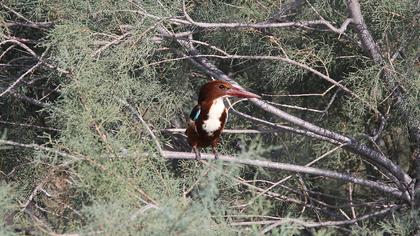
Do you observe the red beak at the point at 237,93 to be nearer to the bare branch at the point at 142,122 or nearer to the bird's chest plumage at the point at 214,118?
the bird's chest plumage at the point at 214,118

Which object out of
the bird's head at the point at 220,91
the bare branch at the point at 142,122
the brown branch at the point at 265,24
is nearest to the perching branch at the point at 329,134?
the bird's head at the point at 220,91

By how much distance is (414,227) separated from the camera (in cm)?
394

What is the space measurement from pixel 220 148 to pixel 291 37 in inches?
32.1

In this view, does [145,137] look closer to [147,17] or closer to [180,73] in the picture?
[147,17]

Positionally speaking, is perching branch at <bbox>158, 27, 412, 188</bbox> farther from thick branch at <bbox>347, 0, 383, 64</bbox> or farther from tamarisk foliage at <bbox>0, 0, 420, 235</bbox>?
thick branch at <bbox>347, 0, 383, 64</bbox>

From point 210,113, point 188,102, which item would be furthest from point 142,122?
point 188,102

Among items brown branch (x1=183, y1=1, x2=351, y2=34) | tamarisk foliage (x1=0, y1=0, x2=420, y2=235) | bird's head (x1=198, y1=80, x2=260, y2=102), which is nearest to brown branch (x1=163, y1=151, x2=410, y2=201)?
tamarisk foliage (x1=0, y1=0, x2=420, y2=235)

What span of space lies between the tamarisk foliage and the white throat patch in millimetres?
174

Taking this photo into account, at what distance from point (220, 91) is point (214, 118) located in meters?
0.16

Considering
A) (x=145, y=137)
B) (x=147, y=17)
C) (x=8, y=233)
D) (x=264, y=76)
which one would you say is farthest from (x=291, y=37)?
(x=8, y=233)

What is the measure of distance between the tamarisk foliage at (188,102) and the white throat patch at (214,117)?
0.17 m

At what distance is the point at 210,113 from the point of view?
436 centimetres

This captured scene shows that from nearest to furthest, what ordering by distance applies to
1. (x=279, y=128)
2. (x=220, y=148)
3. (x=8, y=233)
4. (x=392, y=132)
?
(x=8, y=233), (x=279, y=128), (x=220, y=148), (x=392, y=132)

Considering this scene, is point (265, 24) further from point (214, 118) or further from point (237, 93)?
point (214, 118)
